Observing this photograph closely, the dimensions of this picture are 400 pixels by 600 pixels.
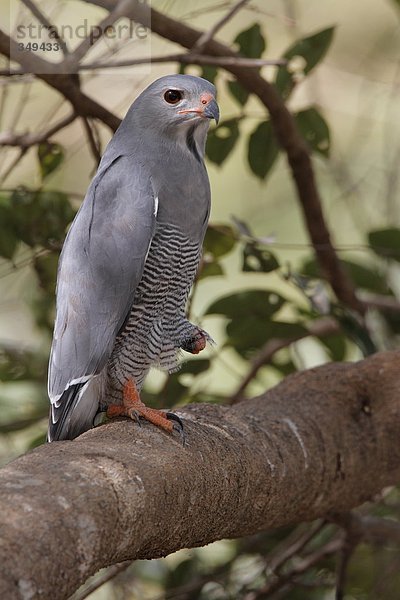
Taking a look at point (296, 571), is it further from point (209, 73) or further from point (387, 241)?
point (209, 73)

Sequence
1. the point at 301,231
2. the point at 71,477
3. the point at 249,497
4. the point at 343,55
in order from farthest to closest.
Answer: the point at 301,231 → the point at 343,55 → the point at 249,497 → the point at 71,477

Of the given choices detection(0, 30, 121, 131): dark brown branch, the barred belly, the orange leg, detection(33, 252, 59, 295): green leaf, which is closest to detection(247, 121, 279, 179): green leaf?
detection(0, 30, 121, 131): dark brown branch

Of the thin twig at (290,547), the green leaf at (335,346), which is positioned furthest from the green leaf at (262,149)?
the thin twig at (290,547)

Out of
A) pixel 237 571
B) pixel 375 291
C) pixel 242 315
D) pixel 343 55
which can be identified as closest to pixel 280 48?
pixel 343 55

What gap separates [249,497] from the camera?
280 centimetres

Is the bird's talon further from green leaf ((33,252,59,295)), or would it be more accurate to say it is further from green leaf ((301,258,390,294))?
green leaf ((301,258,390,294))

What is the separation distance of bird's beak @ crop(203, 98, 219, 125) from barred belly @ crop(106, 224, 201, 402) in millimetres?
380

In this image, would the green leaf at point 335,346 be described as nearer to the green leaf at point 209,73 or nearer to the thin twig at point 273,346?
the thin twig at point 273,346

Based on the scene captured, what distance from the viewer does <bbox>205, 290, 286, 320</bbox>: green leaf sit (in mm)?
4055

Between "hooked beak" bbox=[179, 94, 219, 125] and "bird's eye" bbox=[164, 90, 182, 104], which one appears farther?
"bird's eye" bbox=[164, 90, 182, 104]

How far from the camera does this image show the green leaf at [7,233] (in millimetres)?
3811

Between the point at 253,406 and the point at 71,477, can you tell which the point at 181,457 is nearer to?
the point at 71,477

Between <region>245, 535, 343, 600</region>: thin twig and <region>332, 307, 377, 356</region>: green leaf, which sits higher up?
<region>332, 307, 377, 356</region>: green leaf

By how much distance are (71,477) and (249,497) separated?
79 cm
